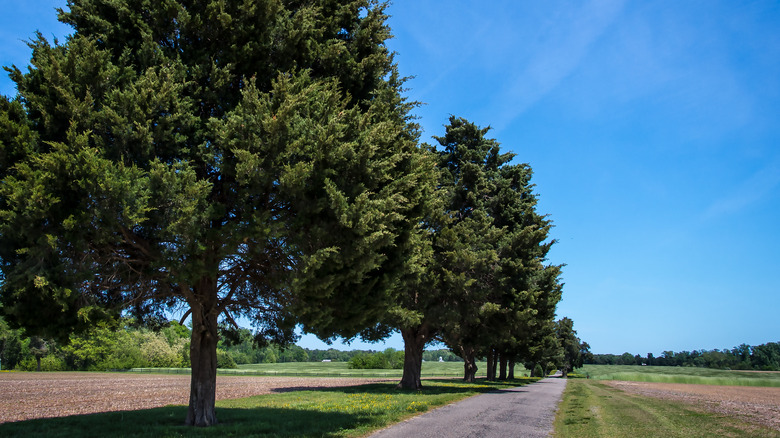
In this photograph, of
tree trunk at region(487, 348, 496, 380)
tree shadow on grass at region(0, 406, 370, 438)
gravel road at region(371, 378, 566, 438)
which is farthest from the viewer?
tree trunk at region(487, 348, 496, 380)

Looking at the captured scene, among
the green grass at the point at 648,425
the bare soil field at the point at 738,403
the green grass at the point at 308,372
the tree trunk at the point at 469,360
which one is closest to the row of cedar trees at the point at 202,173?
the green grass at the point at 648,425

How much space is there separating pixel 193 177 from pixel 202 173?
204cm

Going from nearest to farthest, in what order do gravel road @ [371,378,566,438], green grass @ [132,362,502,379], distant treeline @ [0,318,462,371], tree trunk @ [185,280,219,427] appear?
1. gravel road @ [371,378,566,438]
2. tree trunk @ [185,280,219,427]
3. distant treeline @ [0,318,462,371]
4. green grass @ [132,362,502,379]

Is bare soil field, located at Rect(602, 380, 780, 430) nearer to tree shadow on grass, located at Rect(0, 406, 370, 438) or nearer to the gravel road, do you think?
the gravel road

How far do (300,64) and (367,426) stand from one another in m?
10.4

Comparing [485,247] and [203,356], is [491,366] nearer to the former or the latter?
[485,247]

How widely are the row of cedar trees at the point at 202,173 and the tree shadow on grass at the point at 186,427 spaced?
115cm

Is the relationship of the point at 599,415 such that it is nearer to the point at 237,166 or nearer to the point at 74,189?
the point at 237,166

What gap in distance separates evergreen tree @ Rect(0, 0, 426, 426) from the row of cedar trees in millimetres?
45

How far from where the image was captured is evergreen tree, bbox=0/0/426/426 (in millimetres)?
8047

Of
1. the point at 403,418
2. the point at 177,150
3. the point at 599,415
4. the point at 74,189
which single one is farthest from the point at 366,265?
the point at 599,415

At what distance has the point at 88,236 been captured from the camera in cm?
853

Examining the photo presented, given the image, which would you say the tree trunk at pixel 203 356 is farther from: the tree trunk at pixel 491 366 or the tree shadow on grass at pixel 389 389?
the tree trunk at pixel 491 366

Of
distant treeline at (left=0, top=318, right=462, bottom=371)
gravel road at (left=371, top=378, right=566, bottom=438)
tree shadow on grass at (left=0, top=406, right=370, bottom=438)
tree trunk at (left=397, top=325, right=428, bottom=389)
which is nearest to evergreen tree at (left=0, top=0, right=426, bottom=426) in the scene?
tree shadow on grass at (left=0, top=406, right=370, bottom=438)
